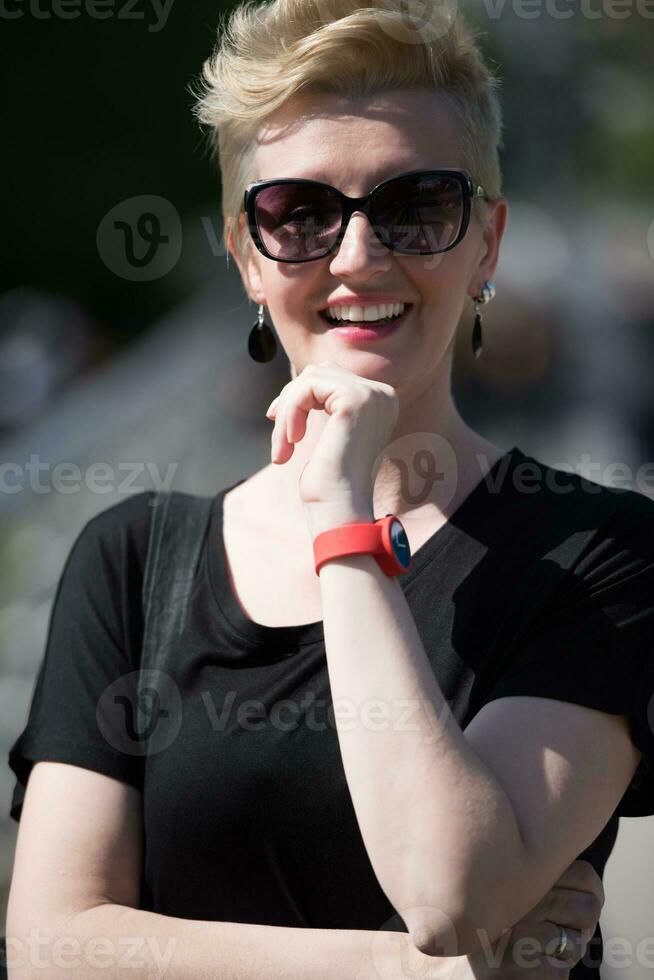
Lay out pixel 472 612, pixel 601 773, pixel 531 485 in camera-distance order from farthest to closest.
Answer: pixel 531 485 < pixel 472 612 < pixel 601 773

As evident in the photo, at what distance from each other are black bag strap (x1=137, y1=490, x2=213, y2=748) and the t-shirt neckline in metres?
0.06

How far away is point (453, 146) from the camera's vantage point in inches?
71.5

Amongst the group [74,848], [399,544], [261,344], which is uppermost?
[261,344]

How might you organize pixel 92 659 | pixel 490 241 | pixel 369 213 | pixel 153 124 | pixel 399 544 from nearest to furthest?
pixel 399 544 < pixel 369 213 < pixel 92 659 < pixel 490 241 < pixel 153 124

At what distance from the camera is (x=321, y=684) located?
1.69 meters

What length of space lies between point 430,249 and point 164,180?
2772 millimetres

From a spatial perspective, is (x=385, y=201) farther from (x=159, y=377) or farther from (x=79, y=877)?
(x=159, y=377)

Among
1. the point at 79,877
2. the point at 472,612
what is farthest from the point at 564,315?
the point at 79,877

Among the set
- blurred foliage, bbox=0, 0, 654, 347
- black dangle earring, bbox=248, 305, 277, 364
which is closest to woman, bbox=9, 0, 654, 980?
black dangle earring, bbox=248, 305, 277, 364

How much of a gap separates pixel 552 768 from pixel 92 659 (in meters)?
0.78

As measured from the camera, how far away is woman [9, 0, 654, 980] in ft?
4.69

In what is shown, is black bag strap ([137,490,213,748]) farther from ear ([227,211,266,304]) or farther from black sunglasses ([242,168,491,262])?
black sunglasses ([242,168,491,262])

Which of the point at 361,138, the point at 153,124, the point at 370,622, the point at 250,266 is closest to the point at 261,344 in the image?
the point at 250,266

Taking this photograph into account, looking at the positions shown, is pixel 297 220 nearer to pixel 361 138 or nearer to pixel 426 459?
pixel 361 138
